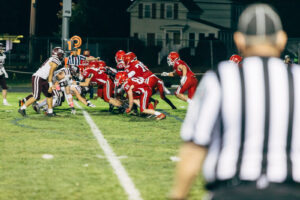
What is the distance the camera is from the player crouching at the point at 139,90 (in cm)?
1399

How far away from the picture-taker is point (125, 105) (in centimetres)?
1524

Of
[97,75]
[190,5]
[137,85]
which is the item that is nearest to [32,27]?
[97,75]

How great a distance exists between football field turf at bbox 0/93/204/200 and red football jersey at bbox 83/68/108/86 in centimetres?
135

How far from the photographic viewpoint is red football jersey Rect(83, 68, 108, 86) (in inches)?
617

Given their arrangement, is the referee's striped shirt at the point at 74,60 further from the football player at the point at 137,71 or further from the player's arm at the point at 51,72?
the football player at the point at 137,71

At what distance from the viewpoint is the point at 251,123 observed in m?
2.81

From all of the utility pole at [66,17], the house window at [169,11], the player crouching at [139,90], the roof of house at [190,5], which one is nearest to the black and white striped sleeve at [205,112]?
the player crouching at [139,90]

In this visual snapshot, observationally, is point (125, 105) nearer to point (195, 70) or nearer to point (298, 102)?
point (298, 102)

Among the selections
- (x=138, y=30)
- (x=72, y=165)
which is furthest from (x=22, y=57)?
(x=72, y=165)

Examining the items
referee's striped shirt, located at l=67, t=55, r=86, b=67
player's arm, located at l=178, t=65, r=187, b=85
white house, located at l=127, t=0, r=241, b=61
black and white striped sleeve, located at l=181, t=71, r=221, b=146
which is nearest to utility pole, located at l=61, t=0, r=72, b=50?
referee's striped shirt, located at l=67, t=55, r=86, b=67

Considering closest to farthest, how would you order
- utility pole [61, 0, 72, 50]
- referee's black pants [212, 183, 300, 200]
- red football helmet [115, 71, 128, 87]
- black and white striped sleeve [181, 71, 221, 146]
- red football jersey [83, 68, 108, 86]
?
referee's black pants [212, 183, 300, 200] < black and white striped sleeve [181, 71, 221, 146] < red football helmet [115, 71, 128, 87] < red football jersey [83, 68, 108, 86] < utility pole [61, 0, 72, 50]

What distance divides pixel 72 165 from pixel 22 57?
4878 cm

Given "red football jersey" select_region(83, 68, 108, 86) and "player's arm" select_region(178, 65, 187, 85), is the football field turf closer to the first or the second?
"red football jersey" select_region(83, 68, 108, 86)

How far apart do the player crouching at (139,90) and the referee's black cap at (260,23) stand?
11104 mm
